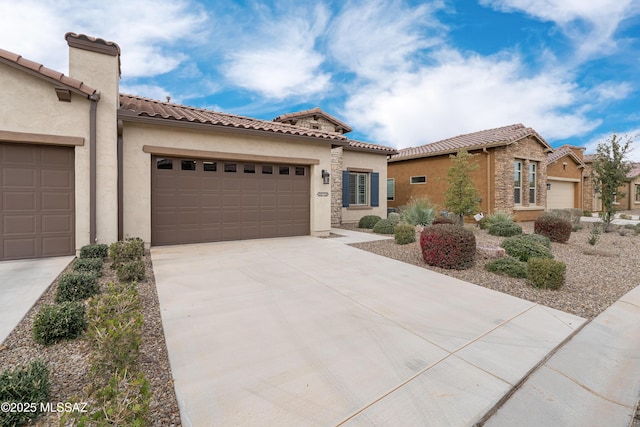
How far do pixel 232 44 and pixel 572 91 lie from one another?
60.9ft

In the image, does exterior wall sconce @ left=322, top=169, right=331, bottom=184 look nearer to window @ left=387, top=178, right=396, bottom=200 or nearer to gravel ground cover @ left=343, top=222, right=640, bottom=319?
gravel ground cover @ left=343, top=222, right=640, bottom=319

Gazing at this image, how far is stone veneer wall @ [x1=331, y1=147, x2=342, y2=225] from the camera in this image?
13.6 meters

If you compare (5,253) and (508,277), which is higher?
(5,253)

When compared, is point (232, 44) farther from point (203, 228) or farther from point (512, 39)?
A: point (512, 39)

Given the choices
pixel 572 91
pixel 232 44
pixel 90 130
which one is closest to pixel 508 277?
pixel 90 130

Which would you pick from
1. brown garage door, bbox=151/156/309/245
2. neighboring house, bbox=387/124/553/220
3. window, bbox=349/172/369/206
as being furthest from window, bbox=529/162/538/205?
brown garage door, bbox=151/156/309/245

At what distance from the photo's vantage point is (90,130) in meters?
6.59

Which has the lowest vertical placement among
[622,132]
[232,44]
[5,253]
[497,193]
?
[5,253]

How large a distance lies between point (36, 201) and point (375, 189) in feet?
41.4

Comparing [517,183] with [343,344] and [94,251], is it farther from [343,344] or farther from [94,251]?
[94,251]

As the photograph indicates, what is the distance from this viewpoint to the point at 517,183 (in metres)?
15.9

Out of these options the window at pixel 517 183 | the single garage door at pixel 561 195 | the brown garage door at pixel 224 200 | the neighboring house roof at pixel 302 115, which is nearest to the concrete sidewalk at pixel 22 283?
the brown garage door at pixel 224 200

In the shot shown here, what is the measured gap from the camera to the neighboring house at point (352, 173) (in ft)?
45.0

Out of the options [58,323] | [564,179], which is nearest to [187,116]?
[58,323]
